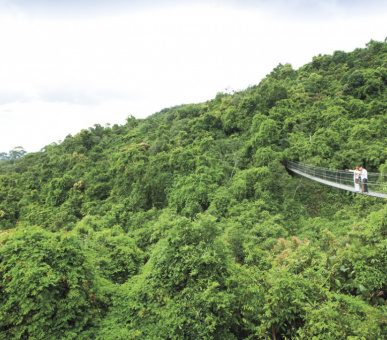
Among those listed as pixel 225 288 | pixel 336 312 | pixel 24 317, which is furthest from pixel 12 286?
pixel 336 312

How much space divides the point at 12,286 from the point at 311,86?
1065 inches

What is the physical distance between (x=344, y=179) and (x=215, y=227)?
6.61 meters

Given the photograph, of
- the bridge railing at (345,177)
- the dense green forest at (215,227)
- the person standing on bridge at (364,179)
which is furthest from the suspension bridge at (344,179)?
the dense green forest at (215,227)

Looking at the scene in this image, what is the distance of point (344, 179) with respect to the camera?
914 centimetres

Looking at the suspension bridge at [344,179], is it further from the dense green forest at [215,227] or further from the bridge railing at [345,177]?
the dense green forest at [215,227]

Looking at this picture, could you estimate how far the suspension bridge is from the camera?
290 inches

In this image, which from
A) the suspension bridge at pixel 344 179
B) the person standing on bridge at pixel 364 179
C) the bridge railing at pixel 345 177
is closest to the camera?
the suspension bridge at pixel 344 179

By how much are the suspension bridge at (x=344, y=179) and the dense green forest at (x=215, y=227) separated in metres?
1.48

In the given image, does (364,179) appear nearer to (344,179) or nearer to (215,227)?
(344,179)

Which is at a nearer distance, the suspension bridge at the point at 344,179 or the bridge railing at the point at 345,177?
the suspension bridge at the point at 344,179

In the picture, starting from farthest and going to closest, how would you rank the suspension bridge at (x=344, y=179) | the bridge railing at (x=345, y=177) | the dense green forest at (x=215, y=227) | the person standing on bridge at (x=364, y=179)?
the person standing on bridge at (x=364, y=179)
the bridge railing at (x=345, y=177)
the suspension bridge at (x=344, y=179)
the dense green forest at (x=215, y=227)

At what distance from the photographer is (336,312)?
10.6 ft

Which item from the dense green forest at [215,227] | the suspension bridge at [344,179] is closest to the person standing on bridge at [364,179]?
the suspension bridge at [344,179]

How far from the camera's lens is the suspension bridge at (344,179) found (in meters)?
7.37
